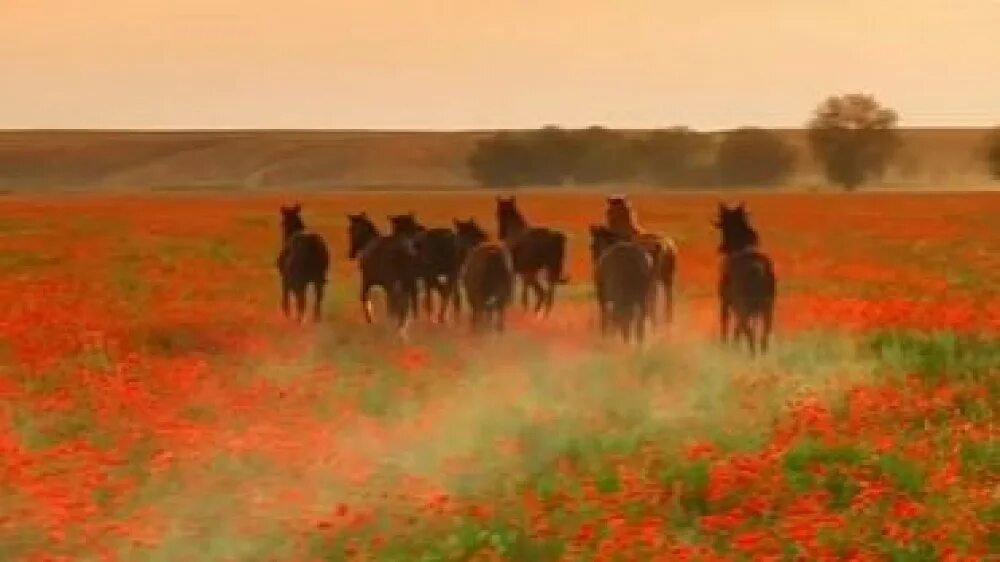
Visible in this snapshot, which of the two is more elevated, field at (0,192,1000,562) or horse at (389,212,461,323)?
horse at (389,212,461,323)

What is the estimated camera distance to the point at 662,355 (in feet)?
67.1

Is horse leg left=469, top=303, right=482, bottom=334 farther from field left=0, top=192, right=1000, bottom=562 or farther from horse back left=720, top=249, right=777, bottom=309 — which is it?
horse back left=720, top=249, right=777, bottom=309

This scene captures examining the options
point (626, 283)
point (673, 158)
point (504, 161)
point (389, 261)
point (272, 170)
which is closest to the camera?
point (626, 283)

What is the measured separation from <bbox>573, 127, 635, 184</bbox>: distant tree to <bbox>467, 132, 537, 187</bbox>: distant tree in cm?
634

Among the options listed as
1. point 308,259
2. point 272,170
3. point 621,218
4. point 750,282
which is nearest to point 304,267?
point 308,259

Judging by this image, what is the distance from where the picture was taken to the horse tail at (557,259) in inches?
1072

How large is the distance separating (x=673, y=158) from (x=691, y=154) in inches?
79.5

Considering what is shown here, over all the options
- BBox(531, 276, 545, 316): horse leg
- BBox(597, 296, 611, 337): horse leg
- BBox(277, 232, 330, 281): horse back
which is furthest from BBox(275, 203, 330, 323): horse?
BBox(597, 296, 611, 337): horse leg

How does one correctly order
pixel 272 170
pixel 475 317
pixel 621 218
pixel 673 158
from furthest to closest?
pixel 272 170, pixel 673 158, pixel 621 218, pixel 475 317

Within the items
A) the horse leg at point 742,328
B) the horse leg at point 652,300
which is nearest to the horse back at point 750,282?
the horse leg at point 742,328

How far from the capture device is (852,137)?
145 meters

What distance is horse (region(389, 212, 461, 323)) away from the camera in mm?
26391

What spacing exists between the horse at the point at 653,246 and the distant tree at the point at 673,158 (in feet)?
477

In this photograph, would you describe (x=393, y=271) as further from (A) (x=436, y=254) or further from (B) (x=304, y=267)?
(B) (x=304, y=267)
